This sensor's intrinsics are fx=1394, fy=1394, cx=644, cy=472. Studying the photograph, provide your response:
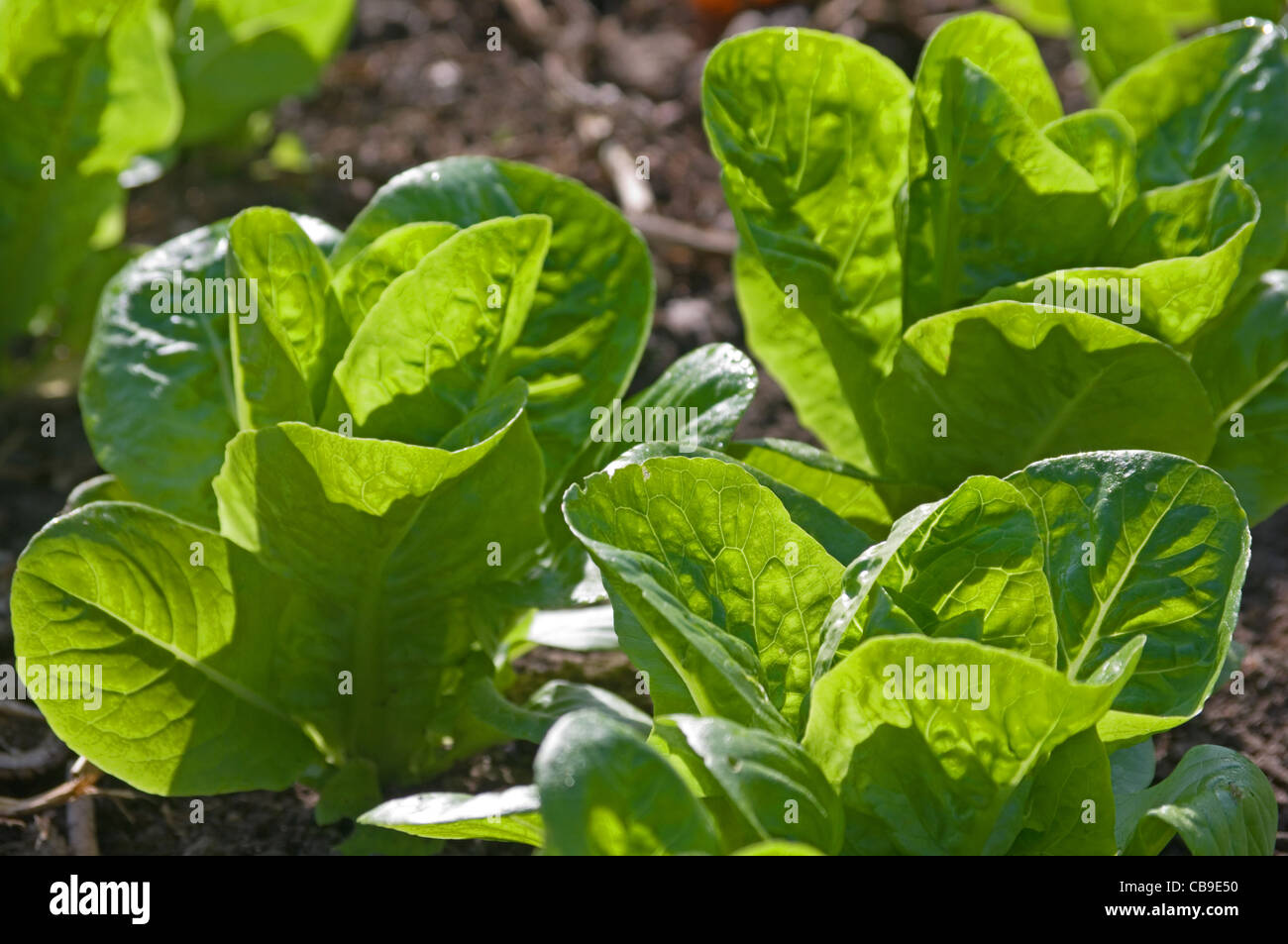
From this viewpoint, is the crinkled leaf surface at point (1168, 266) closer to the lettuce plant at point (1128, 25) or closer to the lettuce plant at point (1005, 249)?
the lettuce plant at point (1005, 249)

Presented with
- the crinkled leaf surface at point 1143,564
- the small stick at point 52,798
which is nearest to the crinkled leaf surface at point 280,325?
the small stick at point 52,798

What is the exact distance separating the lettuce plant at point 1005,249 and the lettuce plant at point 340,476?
272 millimetres

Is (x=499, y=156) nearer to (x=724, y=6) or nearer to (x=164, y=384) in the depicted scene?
(x=724, y=6)

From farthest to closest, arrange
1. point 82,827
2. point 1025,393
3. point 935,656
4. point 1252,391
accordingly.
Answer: point 1252,391, point 82,827, point 1025,393, point 935,656

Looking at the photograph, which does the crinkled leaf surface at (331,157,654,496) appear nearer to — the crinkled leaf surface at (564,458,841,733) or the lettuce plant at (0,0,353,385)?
the crinkled leaf surface at (564,458,841,733)

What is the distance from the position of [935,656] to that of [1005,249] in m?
0.87

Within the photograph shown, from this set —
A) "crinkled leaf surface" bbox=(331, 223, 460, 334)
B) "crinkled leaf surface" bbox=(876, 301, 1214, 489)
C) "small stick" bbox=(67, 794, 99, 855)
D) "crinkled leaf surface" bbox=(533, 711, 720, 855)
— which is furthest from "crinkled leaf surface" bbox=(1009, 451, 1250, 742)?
"small stick" bbox=(67, 794, 99, 855)

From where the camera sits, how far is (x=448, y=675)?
1994 mm

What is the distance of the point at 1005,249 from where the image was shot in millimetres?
1988

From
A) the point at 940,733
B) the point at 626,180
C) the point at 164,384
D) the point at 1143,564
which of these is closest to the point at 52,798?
the point at 164,384

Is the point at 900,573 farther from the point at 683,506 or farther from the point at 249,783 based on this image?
the point at 249,783

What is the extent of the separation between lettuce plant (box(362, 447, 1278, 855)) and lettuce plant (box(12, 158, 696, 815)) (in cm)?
27

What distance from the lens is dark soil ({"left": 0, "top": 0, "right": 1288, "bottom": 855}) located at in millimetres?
2080
